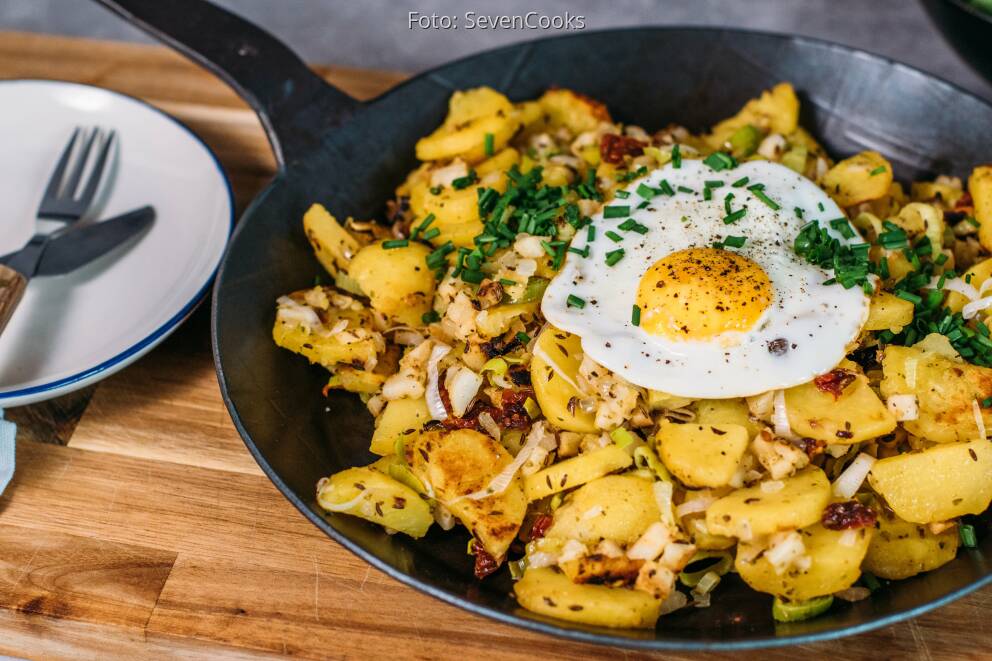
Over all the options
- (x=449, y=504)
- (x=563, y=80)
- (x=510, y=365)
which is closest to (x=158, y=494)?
(x=449, y=504)

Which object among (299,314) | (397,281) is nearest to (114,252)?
(299,314)

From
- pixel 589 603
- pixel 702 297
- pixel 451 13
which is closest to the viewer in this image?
pixel 589 603

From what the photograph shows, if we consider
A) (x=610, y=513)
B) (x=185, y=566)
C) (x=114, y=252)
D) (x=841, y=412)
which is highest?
(x=841, y=412)

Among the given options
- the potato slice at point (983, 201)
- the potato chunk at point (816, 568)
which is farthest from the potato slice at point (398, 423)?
the potato slice at point (983, 201)

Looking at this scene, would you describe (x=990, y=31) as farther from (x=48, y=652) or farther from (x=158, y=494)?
(x=48, y=652)

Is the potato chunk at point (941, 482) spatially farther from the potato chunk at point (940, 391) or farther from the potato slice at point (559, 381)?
the potato slice at point (559, 381)

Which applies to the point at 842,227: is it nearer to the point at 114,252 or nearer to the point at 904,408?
the point at 904,408

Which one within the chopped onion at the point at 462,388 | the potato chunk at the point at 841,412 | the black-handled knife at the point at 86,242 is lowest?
the black-handled knife at the point at 86,242
